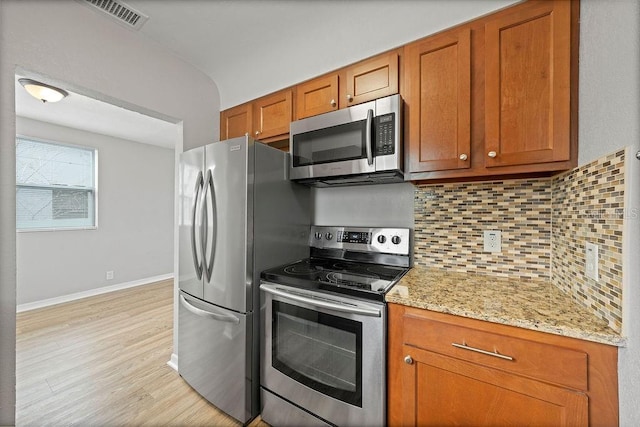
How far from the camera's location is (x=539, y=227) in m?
1.42

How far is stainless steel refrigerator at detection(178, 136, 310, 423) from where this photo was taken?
1.51m

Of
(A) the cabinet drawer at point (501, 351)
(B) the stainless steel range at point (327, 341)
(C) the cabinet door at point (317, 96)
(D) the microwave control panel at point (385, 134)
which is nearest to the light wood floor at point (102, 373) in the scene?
(B) the stainless steel range at point (327, 341)

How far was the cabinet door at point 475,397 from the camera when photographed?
0.88 metres

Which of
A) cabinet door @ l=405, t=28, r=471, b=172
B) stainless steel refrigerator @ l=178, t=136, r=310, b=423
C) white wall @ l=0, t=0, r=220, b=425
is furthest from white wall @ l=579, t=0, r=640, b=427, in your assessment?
white wall @ l=0, t=0, r=220, b=425

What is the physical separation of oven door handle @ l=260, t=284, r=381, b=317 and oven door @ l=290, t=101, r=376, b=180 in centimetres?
73

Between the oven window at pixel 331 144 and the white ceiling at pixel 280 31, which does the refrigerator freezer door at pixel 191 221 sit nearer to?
the oven window at pixel 331 144

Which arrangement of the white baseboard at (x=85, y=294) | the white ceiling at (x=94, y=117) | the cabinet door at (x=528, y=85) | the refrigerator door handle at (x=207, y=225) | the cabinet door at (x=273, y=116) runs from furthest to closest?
the white baseboard at (x=85, y=294) → the white ceiling at (x=94, y=117) → the cabinet door at (x=273, y=116) → the refrigerator door handle at (x=207, y=225) → the cabinet door at (x=528, y=85)

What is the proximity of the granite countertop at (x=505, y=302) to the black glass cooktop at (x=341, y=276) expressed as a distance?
0.26 ft

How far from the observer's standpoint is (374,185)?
6.23ft

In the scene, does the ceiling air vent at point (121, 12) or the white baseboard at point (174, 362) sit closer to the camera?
the ceiling air vent at point (121, 12)

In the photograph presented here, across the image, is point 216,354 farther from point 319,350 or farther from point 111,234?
point 111,234

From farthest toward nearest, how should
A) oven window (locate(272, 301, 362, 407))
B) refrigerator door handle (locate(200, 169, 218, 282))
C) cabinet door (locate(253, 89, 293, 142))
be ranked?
cabinet door (locate(253, 89, 293, 142)), refrigerator door handle (locate(200, 169, 218, 282)), oven window (locate(272, 301, 362, 407))

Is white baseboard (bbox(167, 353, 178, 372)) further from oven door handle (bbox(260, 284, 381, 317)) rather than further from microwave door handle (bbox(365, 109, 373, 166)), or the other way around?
microwave door handle (bbox(365, 109, 373, 166))

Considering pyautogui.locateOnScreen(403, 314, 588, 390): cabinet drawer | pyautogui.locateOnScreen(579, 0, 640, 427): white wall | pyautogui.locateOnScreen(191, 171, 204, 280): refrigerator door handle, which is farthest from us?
pyautogui.locateOnScreen(191, 171, 204, 280): refrigerator door handle
